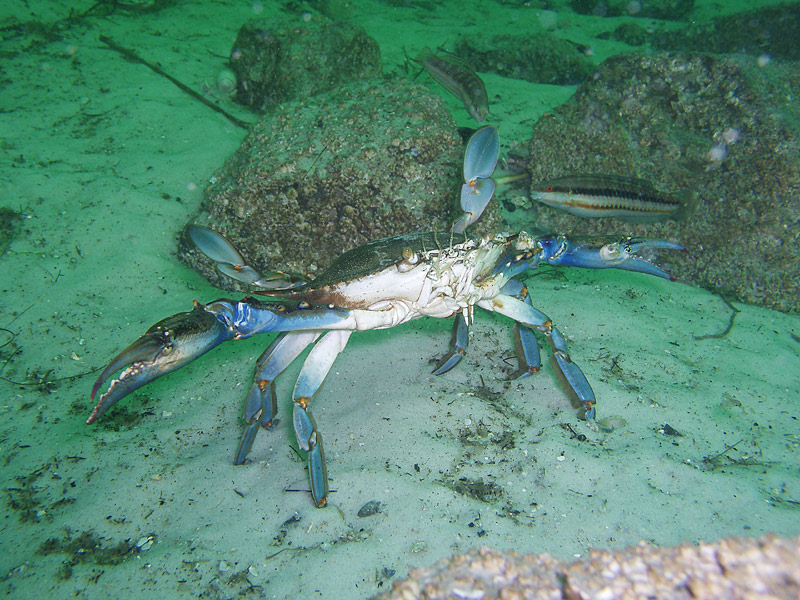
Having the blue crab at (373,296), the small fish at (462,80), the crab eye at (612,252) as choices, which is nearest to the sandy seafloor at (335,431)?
the blue crab at (373,296)

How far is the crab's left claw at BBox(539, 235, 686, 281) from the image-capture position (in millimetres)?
3367

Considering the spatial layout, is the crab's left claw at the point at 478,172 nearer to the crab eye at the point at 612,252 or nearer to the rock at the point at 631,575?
the crab eye at the point at 612,252

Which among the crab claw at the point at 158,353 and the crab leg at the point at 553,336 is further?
the crab leg at the point at 553,336

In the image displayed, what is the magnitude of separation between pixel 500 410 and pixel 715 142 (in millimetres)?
4857

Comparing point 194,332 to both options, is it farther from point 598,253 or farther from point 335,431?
point 598,253

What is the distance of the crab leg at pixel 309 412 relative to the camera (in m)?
2.85

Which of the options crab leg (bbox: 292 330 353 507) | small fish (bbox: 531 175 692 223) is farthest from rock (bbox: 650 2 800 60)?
crab leg (bbox: 292 330 353 507)

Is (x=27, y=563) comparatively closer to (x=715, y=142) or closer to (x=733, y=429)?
(x=733, y=429)

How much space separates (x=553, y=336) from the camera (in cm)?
377

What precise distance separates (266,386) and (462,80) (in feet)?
16.2

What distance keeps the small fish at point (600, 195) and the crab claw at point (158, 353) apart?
12.2ft

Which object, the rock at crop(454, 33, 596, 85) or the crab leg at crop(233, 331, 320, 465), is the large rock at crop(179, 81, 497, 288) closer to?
the crab leg at crop(233, 331, 320, 465)

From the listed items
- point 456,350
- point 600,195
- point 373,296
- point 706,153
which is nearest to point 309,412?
point 373,296

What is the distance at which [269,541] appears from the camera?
2604 mm
